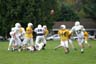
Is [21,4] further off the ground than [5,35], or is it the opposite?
[21,4]

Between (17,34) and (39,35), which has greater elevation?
(17,34)

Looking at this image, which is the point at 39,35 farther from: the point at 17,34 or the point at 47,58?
the point at 47,58

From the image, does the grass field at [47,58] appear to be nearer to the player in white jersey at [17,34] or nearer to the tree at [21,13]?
the player in white jersey at [17,34]

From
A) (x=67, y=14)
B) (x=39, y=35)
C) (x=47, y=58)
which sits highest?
(x=39, y=35)

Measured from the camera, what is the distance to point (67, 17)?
104m

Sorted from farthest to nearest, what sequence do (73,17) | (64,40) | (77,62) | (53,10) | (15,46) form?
(73,17) → (53,10) → (15,46) → (64,40) → (77,62)

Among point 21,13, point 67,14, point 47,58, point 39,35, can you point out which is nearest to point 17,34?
point 39,35

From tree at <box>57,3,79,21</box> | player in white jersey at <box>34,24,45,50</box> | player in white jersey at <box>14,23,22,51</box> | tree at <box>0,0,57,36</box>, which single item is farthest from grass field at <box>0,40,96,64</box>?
tree at <box>57,3,79,21</box>

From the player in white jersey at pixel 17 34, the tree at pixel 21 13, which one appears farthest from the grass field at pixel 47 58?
the tree at pixel 21 13

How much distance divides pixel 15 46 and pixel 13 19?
4165cm

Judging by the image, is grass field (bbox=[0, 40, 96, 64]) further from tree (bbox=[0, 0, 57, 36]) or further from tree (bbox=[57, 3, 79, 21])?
tree (bbox=[57, 3, 79, 21])

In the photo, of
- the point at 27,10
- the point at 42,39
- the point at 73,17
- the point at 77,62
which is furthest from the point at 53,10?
the point at 77,62

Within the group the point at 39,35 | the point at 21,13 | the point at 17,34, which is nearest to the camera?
the point at 17,34

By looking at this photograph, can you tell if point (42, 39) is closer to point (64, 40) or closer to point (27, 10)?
point (64, 40)
